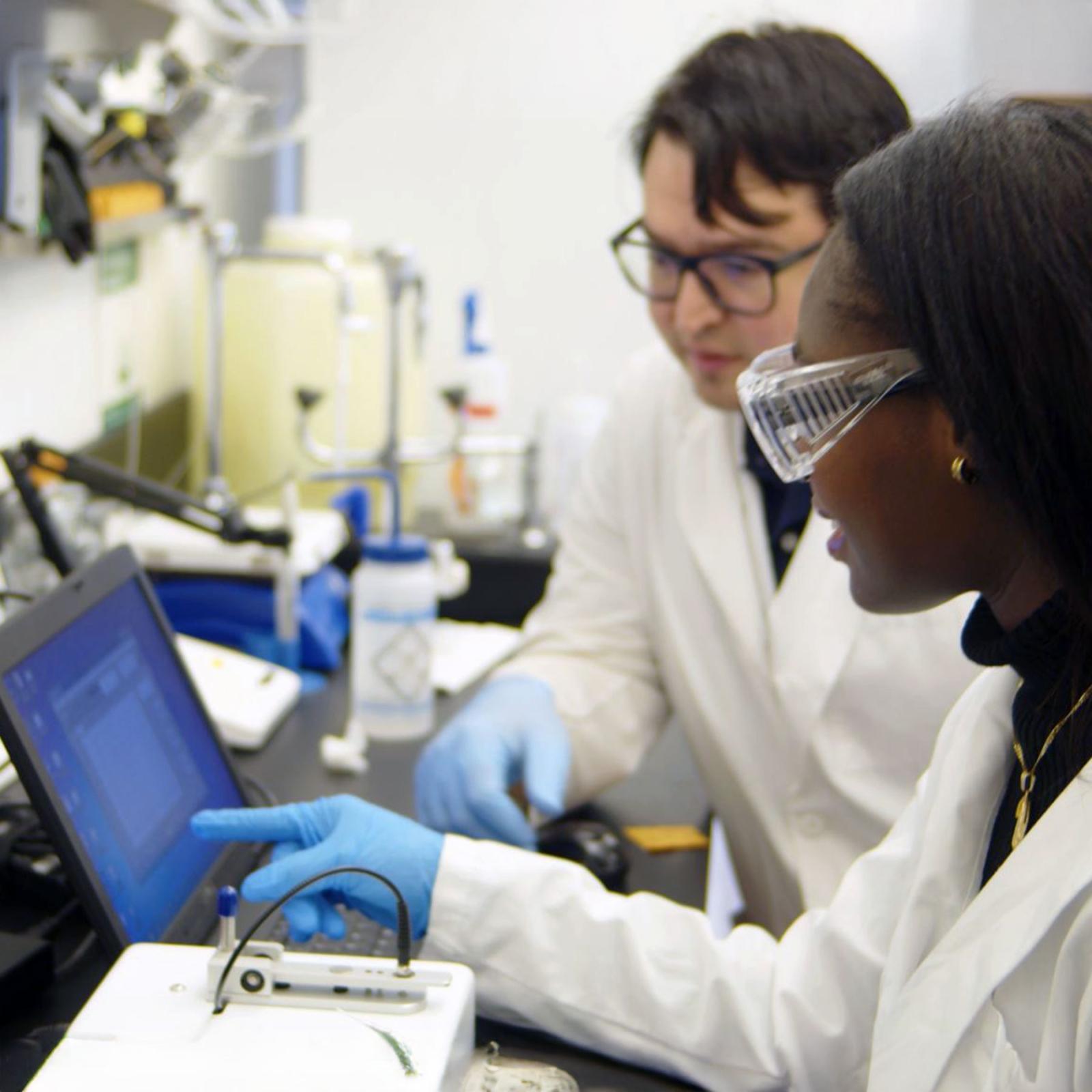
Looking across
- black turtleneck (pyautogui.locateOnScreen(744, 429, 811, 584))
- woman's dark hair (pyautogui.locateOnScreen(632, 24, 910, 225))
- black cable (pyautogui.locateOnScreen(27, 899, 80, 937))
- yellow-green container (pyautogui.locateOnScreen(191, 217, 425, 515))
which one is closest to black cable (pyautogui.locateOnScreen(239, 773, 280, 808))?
black cable (pyautogui.locateOnScreen(27, 899, 80, 937))

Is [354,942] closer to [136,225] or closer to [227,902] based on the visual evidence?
[227,902]

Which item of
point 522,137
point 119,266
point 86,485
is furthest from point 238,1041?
point 522,137

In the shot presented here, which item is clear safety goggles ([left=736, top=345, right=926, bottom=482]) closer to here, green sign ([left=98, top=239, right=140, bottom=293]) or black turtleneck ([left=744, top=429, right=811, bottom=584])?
black turtleneck ([left=744, top=429, right=811, bottom=584])

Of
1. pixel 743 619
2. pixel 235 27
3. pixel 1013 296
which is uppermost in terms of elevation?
pixel 235 27

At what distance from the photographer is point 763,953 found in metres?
1.15

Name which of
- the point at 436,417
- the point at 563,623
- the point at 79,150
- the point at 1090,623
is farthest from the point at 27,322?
the point at 1090,623

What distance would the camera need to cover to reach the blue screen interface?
101 cm

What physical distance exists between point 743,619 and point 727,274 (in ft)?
1.25

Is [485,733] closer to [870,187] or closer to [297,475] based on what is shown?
[870,187]

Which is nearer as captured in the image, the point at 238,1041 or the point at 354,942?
the point at 238,1041

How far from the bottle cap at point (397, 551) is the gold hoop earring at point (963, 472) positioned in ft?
2.79

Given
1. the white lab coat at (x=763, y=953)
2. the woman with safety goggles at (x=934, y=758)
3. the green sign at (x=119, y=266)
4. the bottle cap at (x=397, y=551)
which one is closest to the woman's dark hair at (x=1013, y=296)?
the woman with safety goggles at (x=934, y=758)

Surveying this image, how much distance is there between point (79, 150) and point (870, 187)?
50.5 inches

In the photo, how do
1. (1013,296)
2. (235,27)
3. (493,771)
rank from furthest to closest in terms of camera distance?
1. (235,27)
2. (493,771)
3. (1013,296)
